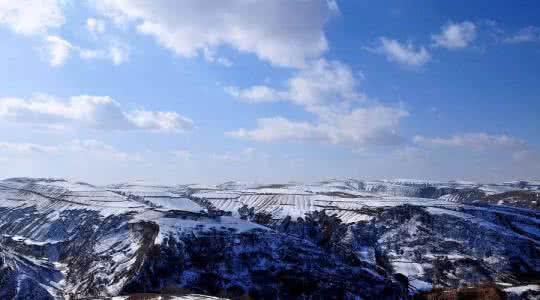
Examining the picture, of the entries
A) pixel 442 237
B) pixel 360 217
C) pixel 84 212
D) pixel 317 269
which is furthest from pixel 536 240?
pixel 84 212

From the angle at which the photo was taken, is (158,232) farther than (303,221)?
No

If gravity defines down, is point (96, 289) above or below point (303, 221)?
below

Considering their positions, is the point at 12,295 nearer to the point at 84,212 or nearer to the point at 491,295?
the point at 84,212

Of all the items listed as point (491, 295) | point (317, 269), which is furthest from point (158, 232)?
point (491, 295)

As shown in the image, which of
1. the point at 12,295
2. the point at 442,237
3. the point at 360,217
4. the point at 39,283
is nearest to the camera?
the point at 12,295

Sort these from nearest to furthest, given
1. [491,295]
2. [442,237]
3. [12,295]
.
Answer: [491,295], [12,295], [442,237]

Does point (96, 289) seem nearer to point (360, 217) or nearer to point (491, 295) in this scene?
point (491, 295)
